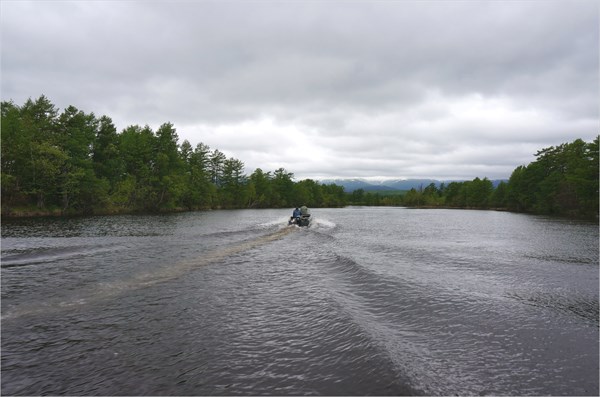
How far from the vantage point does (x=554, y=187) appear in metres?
89.4

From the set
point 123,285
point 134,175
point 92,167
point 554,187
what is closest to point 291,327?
point 123,285

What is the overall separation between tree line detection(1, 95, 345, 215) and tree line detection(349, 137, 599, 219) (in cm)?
10520

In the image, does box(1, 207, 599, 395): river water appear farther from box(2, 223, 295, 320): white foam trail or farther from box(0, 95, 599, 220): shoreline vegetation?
box(0, 95, 599, 220): shoreline vegetation

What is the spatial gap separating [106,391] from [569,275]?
83.2 ft

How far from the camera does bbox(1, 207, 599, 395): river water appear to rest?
7.57m

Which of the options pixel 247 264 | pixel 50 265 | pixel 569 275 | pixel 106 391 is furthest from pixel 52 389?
pixel 569 275

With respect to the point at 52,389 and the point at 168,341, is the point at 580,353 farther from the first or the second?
the point at 52,389

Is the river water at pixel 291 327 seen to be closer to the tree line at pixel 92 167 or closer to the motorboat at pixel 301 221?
the motorboat at pixel 301 221

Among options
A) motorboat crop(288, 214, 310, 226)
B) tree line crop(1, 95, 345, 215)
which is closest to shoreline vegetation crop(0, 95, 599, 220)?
tree line crop(1, 95, 345, 215)

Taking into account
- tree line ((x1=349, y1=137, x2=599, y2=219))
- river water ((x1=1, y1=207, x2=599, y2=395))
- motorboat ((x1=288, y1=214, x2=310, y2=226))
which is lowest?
river water ((x1=1, y1=207, x2=599, y2=395))

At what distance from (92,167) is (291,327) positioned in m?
75.9

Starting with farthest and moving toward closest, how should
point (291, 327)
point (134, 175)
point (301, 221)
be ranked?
point (134, 175)
point (301, 221)
point (291, 327)

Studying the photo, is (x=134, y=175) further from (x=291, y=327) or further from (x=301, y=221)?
(x=291, y=327)

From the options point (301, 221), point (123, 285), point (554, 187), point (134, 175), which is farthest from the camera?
point (554, 187)
